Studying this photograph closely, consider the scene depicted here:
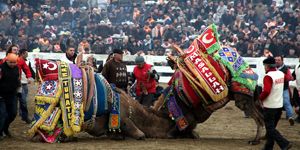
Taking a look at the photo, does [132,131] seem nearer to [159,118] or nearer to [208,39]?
[159,118]

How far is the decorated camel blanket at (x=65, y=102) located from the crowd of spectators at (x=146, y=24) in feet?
40.4

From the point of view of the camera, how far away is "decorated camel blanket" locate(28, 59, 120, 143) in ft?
34.9

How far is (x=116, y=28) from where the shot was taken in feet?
93.6

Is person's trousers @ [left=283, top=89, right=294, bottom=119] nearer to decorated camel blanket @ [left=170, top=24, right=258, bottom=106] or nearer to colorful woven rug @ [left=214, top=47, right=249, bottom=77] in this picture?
decorated camel blanket @ [left=170, top=24, right=258, bottom=106]

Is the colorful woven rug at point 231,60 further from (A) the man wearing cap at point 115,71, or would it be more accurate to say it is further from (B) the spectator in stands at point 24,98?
(B) the spectator in stands at point 24,98

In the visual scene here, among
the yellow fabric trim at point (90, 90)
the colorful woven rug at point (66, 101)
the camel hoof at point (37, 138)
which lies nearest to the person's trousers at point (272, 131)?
the yellow fabric trim at point (90, 90)

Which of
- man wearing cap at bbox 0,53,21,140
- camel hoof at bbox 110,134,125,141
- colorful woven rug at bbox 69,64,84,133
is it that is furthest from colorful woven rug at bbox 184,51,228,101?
man wearing cap at bbox 0,53,21,140

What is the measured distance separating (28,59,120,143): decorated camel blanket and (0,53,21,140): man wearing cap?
0.73 meters

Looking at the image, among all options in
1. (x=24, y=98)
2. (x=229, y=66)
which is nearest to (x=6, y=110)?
(x=24, y=98)

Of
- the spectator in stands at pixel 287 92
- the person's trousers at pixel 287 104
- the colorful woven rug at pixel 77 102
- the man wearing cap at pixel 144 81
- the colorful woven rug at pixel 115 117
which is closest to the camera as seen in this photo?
the colorful woven rug at pixel 77 102

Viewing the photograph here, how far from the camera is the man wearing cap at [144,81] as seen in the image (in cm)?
1498

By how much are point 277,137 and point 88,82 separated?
3.46 m

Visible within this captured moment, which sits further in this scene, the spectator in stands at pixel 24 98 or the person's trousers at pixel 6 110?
the spectator in stands at pixel 24 98

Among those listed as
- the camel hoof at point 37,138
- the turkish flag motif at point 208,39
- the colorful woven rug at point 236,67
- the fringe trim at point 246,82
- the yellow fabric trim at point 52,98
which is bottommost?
the camel hoof at point 37,138
